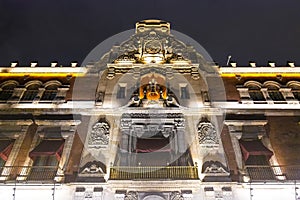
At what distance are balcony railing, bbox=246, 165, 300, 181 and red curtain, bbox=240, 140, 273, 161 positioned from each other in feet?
3.29

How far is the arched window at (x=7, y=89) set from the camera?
32175 millimetres

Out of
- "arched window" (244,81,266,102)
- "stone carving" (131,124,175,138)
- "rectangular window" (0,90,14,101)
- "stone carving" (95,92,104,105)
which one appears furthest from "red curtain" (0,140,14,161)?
"arched window" (244,81,266,102)

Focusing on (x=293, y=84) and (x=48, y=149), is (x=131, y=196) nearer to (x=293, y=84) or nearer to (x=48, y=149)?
(x=48, y=149)

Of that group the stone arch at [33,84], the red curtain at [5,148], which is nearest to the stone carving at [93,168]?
the red curtain at [5,148]

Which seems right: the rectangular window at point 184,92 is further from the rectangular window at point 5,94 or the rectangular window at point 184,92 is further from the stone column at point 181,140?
the rectangular window at point 5,94

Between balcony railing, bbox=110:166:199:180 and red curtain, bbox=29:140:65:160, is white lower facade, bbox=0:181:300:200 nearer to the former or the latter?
balcony railing, bbox=110:166:199:180

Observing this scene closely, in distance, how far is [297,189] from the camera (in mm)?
22562

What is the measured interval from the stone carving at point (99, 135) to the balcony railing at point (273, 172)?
8.40 m

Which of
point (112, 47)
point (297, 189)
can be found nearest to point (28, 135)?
point (112, 47)

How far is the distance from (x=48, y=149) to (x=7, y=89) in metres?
9.83

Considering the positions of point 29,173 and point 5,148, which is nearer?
point 29,173

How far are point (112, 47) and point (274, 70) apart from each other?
13220 mm

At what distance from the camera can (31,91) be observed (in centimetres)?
3325

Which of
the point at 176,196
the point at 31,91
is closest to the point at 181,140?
the point at 176,196
